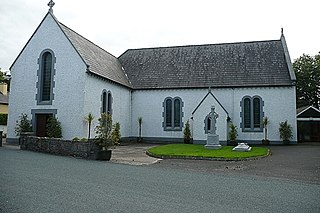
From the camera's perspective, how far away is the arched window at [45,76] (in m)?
23.2

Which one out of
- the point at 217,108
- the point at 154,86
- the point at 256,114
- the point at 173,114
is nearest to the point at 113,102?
the point at 154,86

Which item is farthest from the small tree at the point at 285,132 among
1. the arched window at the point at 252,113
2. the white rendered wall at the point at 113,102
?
the white rendered wall at the point at 113,102

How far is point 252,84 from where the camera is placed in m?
27.7

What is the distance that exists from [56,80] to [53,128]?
403cm

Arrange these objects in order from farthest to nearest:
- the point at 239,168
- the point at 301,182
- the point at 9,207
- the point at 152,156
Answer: the point at 152,156
the point at 239,168
the point at 301,182
the point at 9,207

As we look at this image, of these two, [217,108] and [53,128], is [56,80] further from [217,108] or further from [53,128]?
[217,108]

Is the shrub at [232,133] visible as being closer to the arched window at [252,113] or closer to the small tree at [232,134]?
the small tree at [232,134]

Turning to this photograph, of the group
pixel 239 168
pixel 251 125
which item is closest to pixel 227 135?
pixel 251 125

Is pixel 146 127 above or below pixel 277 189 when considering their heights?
above

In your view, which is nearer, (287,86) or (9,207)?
(9,207)

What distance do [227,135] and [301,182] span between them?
1691 cm

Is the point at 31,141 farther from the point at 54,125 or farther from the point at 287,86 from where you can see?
the point at 287,86

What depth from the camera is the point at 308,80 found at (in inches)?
1837

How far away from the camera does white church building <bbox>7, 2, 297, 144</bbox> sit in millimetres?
22672
